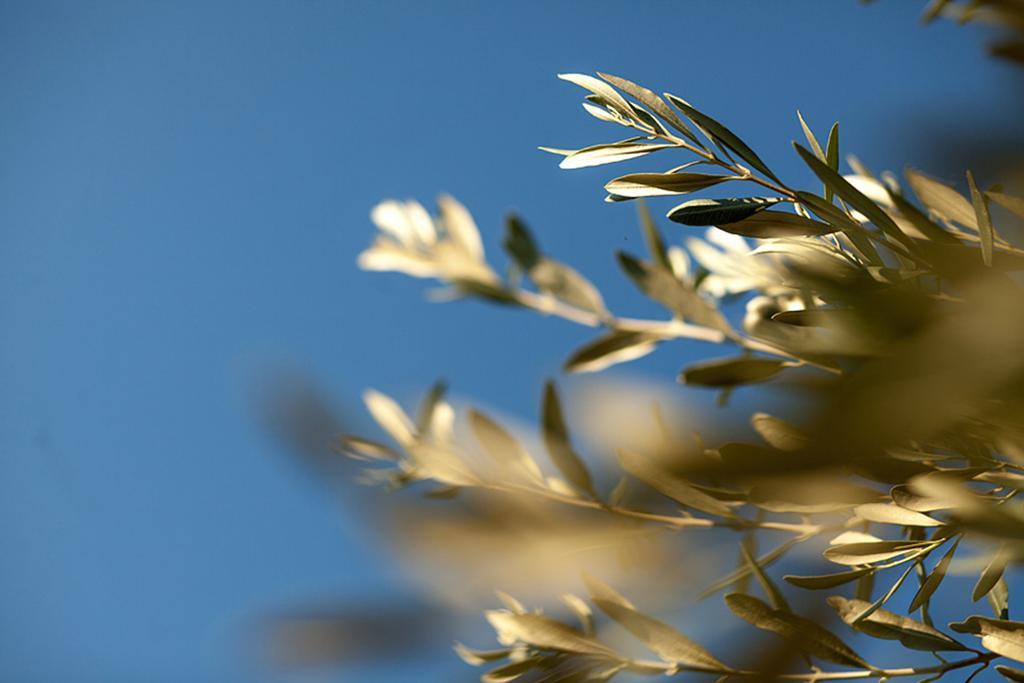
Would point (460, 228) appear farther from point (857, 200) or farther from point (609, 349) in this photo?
point (857, 200)

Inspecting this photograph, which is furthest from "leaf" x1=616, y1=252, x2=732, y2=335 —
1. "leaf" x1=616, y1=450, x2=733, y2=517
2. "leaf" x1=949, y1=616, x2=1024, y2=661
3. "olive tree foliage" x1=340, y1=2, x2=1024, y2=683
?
"leaf" x1=949, y1=616, x2=1024, y2=661

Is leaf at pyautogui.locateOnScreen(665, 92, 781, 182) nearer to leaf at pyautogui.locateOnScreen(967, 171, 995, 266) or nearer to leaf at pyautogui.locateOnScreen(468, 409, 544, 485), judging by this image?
leaf at pyautogui.locateOnScreen(967, 171, 995, 266)

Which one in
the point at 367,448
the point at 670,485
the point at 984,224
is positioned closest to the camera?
the point at 984,224

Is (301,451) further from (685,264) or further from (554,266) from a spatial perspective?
(685,264)

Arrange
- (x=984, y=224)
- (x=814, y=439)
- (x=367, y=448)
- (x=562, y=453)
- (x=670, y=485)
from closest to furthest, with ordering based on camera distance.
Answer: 1. (x=814, y=439)
2. (x=984, y=224)
3. (x=670, y=485)
4. (x=562, y=453)
5. (x=367, y=448)

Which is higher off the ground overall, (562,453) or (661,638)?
(562,453)

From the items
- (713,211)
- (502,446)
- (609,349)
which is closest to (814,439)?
(713,211)

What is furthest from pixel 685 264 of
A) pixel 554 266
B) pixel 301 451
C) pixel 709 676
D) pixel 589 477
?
pixel 301 451
